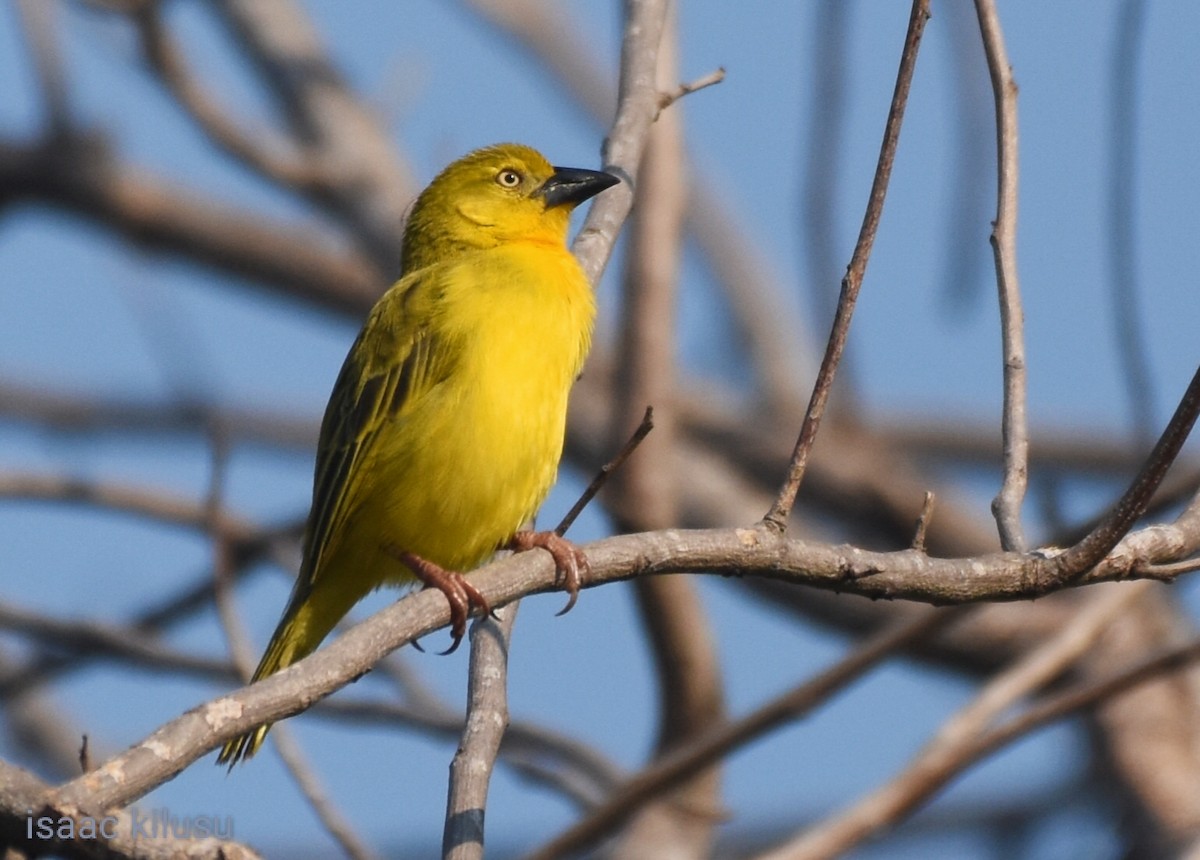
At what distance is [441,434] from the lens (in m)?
4.98

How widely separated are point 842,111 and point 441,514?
117 inches

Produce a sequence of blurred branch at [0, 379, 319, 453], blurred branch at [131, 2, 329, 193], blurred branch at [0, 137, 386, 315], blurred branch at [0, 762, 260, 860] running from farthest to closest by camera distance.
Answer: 1. blurred branch at [0, 379, 319, 453]
2. blurred branch at [0, 137, 386, 315]
3. blurred branch at [131, 2, 329, 193]
4. blurred branch at [0, 762, 260, 860]

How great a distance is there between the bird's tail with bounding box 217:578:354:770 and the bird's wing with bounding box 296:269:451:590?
2.5 inches

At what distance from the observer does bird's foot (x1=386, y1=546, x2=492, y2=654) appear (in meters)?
3.86

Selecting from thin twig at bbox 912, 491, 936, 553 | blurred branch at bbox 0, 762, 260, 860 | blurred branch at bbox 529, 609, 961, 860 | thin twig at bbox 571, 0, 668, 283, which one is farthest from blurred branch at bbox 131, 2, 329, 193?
blurred branch at bbox 0, 762, 260, 860

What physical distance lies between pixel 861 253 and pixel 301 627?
7.63 ft

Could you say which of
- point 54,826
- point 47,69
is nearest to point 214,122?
point 47,69

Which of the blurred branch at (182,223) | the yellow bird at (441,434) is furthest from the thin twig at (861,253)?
the blurred branch at (182,223)

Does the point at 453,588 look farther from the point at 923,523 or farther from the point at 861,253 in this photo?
the point at 861,253

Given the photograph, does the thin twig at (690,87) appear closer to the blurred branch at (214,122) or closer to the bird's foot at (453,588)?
the bird's foot at (453,588)

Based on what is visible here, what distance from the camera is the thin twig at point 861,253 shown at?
3.41 m

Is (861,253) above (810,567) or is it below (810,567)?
above

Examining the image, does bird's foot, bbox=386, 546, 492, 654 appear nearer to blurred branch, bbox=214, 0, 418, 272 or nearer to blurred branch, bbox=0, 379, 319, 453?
blurred branch, bbox=214, 0, 418, 272

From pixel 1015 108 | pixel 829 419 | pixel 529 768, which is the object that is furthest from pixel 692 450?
pixel 1015 108
